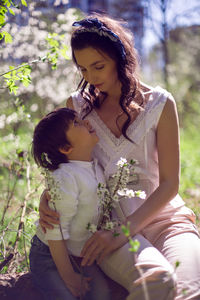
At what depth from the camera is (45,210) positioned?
6.52 feet

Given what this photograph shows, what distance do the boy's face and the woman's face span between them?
0.29 metres

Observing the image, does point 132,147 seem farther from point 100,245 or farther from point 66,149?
point 100,245

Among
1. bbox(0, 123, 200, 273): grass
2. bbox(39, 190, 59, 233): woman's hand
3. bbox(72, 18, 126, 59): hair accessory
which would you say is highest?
bbox(72, 18, 126, 59): hair accessory

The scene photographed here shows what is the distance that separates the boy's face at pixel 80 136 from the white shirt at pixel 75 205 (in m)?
0.11

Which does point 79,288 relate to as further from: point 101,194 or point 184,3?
point 184,3

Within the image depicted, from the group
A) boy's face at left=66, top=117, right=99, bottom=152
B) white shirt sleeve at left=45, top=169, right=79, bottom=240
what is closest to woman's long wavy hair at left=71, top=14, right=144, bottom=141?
boy's face at left=66, top=117, right=99, bottom=152

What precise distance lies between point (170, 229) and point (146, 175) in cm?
33

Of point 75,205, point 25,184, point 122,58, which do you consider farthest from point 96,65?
point 25,184

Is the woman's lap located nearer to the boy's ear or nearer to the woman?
the woman

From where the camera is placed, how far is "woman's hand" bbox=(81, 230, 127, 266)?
1.89 m

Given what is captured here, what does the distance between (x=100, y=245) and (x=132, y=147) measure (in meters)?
0.65

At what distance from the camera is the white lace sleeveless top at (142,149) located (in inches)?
89.7

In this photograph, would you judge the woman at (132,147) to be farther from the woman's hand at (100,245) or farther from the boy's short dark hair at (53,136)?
the boy's short dark hair at (53,136)

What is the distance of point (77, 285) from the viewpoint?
1902 millimetres
